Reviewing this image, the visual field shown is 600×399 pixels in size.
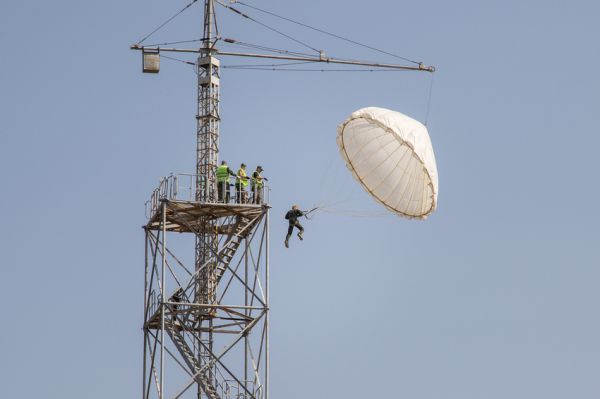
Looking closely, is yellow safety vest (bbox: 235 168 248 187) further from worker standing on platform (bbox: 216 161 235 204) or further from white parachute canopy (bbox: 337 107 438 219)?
white parachute canopy (bbox: 337 107 438 219)

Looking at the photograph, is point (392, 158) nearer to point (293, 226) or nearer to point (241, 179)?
point (293, 226)

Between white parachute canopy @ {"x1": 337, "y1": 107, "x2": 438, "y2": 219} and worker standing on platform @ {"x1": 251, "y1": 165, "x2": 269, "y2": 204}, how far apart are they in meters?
5.43

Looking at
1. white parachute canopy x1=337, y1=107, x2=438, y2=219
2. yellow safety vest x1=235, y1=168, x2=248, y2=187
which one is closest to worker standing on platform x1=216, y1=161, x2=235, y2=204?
yellow safety vest x1=235, y1=168, x2=248, y2=187

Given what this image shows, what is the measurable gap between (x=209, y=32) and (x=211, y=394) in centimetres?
1854

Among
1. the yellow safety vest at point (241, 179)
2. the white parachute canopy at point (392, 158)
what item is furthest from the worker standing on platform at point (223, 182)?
the white parachute canopy at point (392, 158)

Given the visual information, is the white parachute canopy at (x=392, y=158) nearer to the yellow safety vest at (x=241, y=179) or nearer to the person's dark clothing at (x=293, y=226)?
the person's dark clothing at (x=293, y=226)

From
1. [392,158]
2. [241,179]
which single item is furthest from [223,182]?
[392,158]

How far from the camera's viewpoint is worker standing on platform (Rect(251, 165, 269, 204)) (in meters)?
160

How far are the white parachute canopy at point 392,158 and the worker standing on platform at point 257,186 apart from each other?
17.8 ft

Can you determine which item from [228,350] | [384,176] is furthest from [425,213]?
[228,350]

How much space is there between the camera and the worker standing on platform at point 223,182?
159m

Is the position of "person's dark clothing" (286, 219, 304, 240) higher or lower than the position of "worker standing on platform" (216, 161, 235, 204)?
lower

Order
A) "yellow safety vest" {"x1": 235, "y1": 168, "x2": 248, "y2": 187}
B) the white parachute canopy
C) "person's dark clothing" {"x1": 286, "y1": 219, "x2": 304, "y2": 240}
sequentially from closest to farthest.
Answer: the white parachute canopy < "person's dark clothing" {"x1": 286, "y1": 219, "x2": 304, "y2": 240} < "yellow safety vest" {"x1": 235, "y1": 168, "x2": 248, "y2": 187}

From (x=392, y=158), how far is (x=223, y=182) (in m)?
9.41
